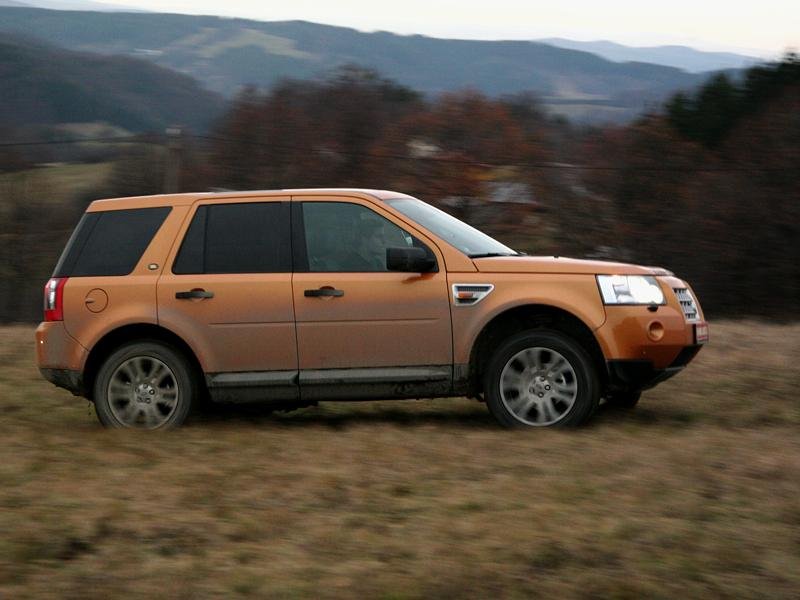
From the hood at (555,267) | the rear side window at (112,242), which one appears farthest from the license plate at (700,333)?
the rear side window at (112,242)

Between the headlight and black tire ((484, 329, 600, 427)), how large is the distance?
0.40 meters

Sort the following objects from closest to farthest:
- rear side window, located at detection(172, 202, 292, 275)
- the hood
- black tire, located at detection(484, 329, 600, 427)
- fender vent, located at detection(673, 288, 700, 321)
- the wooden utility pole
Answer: black tire, located at detection(484, 329, 600, 427)
the hood
fender vent, located at detection(673, 288, 700, 321)
rear side window, located at detection(172, 202, 292, 275)
the wooden utility pole

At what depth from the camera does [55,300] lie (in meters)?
8.91

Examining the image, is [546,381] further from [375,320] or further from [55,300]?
[55,300]

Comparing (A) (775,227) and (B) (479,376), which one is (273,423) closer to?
(B) (479,376)

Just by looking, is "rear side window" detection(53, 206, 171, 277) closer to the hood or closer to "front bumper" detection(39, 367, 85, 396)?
"front bumper" detection(39, 367, 85, 396)

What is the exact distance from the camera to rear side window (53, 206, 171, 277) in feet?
29.2

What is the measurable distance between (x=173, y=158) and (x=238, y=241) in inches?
418

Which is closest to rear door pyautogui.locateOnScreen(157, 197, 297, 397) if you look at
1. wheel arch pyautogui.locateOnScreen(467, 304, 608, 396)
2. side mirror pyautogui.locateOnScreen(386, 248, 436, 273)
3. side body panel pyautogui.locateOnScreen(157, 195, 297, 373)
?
side body panel pyautogui.locateOnScreen(157, 195, 297, 373)

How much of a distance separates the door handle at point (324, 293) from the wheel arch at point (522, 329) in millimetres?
986

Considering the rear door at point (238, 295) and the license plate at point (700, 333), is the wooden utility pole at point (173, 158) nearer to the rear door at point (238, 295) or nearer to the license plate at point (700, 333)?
the rear door at point (238, 295)

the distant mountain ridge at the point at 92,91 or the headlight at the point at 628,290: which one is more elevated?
the distant mountain ridge at the point at 92,91

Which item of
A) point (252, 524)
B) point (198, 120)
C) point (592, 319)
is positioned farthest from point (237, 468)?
point (198, 120)

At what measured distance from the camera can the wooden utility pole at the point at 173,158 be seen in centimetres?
1878
